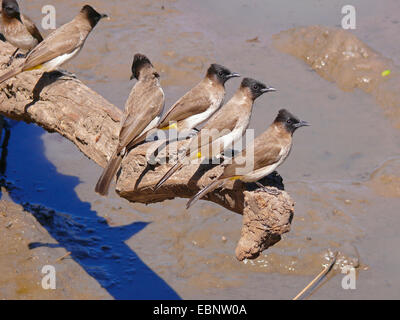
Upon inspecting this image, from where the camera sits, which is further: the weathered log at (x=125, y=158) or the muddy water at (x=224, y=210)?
the muddy water at (x=224, y=210)

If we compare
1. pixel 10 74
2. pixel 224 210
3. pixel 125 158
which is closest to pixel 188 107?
pixel 125 158

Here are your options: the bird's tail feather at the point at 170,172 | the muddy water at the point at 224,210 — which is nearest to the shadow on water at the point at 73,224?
the muddy water at the point at 224,210

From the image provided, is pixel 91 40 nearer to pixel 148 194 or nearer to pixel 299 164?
pixel 299 164

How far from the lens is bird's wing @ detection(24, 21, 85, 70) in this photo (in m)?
8.12

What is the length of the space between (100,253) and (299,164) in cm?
333

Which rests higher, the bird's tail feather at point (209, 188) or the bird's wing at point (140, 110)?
the bird's wing at point (140, 110)

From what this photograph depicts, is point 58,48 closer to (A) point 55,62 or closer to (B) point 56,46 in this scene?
(B) point 56,46

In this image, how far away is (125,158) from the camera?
7.23 meters

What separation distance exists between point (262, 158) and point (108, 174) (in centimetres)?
150

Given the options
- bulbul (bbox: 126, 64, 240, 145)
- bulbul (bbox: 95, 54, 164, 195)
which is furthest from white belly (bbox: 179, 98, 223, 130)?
bulbul (bbox: 95, 54, 164, 195)

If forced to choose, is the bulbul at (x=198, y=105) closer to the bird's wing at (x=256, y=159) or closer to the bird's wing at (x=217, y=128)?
the bird's wing at (x=217, y=128)

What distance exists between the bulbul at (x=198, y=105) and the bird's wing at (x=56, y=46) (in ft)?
5.26

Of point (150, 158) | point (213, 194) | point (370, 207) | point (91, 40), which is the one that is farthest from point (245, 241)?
point (91, 40)

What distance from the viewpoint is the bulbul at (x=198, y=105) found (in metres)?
7.42
